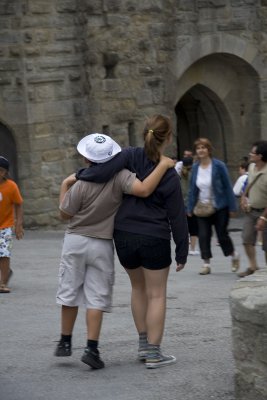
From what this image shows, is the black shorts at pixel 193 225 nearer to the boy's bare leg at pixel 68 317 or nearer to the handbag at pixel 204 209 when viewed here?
the handbag at pixel 204 209

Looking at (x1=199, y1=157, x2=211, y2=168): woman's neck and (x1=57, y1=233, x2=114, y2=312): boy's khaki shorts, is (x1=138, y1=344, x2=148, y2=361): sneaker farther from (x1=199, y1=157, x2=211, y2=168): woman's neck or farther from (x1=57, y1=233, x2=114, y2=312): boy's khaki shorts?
(x1=199, y1=157, x2=211, y2=168): woman's neck

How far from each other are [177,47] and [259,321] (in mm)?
14754

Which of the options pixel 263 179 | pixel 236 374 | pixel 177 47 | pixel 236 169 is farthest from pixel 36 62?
pixel 236 374

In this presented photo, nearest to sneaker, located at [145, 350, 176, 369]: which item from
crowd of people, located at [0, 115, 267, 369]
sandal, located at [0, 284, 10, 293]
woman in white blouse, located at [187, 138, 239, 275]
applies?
crowd of people, located at [0, 115, 267, 369]

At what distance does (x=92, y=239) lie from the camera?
770cm

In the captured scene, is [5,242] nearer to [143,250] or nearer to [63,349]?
[63,349]

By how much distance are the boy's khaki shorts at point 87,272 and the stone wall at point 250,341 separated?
4.01ft

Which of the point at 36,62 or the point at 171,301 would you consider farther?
the point at 36,62

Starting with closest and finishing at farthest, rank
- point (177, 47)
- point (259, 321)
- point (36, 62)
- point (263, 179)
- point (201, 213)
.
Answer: point (259, 321), point (263, 179), point (201, 213), point (36, 62), point (177, 47)

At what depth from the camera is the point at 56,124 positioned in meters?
19.4

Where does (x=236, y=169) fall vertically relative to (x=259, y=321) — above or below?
below

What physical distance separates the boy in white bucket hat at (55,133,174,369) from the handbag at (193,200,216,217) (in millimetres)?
5397

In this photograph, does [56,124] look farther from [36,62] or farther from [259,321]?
[259,321]

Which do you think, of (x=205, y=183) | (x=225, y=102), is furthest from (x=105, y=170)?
(x=225, y=102)
